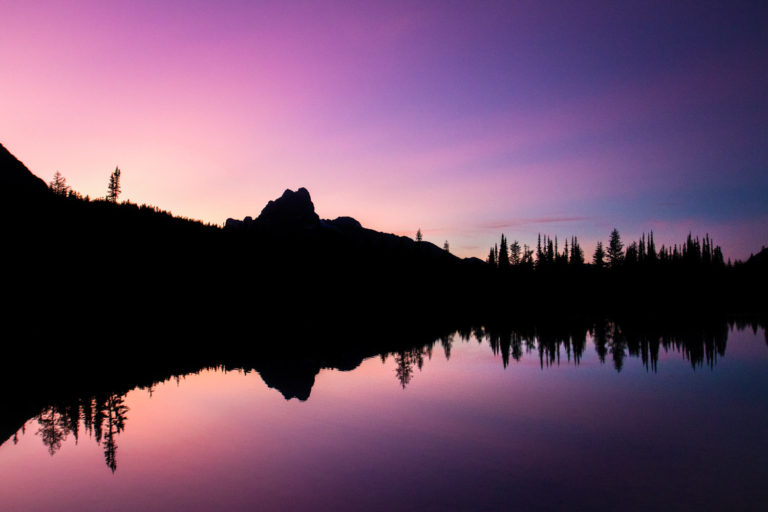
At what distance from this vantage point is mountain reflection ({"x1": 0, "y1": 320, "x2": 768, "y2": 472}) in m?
13.7

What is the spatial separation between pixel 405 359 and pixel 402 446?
47.6 feet

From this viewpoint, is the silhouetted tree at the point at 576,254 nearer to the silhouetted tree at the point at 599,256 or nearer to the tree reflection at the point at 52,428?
the silhouetted tree at the point at 599,256

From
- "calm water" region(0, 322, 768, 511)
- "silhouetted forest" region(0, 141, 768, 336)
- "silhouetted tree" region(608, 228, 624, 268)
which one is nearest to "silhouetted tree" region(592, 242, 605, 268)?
"silhouetted tree" region(608, 228, 624, 268)

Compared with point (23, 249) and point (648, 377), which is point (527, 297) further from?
point (23, 249)

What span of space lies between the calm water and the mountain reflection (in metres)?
0.17

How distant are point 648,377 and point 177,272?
37.7 metres

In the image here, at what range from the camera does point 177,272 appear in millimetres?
41719

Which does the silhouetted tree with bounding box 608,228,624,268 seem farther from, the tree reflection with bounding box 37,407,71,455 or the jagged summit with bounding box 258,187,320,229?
the tree reflection with bounding box 37,407,71,455

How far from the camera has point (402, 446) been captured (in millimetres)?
12008

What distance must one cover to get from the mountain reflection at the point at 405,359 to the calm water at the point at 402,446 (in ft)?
0.54

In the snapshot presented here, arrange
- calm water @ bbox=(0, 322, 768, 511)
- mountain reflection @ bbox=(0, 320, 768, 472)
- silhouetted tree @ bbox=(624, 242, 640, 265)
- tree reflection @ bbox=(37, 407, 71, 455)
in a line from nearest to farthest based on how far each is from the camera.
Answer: calm water @ bbox=(0, 322, 768, 511), tree reflection @ bbox=(37, 407, 71, 455), mountain reflection @ bbox=(0, 320, 768, 472), silhouetted tree @ bbox=(624, 242, 640, 265)

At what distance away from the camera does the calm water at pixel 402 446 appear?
356 inches

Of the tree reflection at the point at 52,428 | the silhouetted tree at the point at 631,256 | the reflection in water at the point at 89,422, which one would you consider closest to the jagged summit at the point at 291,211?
the silhouetted tree at the point at 631,256

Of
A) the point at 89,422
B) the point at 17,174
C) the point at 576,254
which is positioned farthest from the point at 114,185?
the point at 576,254
